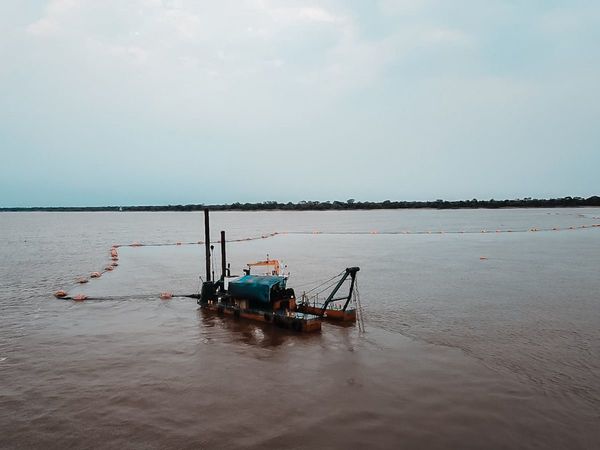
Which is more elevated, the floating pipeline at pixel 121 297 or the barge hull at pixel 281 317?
the barge hull at pixel 281 317

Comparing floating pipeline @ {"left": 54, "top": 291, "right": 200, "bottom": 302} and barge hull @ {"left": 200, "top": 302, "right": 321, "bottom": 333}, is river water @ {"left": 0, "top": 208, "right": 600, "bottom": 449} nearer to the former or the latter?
floating pipeline @ {"left": 54, "top": 291, "right": 200, "bottom": 302}

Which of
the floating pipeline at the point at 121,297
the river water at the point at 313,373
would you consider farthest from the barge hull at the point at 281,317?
the floating pipeline at the point at 121,297

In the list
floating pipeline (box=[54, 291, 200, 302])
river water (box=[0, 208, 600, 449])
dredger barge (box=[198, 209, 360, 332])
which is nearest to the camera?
river water (box=[0, 208, 600, 449])

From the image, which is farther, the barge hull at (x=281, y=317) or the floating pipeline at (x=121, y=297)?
the floating pipeline at (x=121, y=297)

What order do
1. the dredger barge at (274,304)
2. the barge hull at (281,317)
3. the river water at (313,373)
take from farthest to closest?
the dredger barge at (274,304) < the barge hull at (281,317) < the river water at (313,373)

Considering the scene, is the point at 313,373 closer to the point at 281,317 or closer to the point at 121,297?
the point at 281,317

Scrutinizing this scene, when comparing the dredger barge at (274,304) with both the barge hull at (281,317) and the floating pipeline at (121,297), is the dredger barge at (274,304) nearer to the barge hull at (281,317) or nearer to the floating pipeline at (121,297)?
the barge hull at (281,317)

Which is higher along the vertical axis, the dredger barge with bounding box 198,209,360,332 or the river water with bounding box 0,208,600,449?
the dredger barge with bounding box 198,209,360,332

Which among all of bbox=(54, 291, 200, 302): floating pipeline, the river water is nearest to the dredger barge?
the river water

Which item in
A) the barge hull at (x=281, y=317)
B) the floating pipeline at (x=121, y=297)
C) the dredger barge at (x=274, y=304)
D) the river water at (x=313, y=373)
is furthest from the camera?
the floating pipeline at (x=121, y=297)

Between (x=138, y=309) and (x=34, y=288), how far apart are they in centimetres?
1531

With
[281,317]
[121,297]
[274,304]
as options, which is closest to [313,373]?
[281,317]

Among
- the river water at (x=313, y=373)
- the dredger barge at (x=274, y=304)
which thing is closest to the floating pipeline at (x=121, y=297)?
the river water at (x=313, y=373)

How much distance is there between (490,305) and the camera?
3036cm
